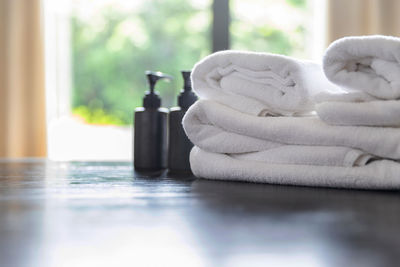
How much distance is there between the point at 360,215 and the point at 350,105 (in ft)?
0.78

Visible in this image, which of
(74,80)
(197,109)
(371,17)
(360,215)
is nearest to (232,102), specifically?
(197,109)

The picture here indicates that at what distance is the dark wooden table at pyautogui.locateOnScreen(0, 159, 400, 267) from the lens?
346mm

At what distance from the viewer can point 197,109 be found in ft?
2.78

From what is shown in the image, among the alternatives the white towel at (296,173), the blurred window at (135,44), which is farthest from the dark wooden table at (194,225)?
the blurred window at (135,44)

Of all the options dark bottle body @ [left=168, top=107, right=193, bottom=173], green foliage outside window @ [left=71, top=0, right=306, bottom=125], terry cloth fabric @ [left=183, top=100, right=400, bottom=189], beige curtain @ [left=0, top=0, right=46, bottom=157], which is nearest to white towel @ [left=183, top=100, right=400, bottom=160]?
terry cloth fabric @ [left=183, top=100, right=400, bottom=189]

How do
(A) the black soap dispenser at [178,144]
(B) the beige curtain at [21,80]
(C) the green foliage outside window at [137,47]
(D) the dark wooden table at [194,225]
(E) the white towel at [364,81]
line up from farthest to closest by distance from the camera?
(C) the green foliage outside window at [137,47] → (B) the beige curtain at [21,80] → (A) the black soap dispenser at [178,144] → (E) the white towel at [364,81] → (D) the dark wooden table at [194,225]

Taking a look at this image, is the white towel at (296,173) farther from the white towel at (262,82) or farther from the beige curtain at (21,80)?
the beige curtain at (21,80)

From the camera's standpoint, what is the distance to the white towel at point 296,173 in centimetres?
69

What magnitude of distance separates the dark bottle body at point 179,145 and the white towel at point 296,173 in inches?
4.2

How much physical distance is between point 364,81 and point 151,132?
0.48 meters

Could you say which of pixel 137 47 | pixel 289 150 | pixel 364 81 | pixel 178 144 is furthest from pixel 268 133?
pixel 137 47

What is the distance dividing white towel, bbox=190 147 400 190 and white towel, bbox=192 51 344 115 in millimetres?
96

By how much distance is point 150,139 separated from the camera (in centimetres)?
103

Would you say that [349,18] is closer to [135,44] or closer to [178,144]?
[135,44]
